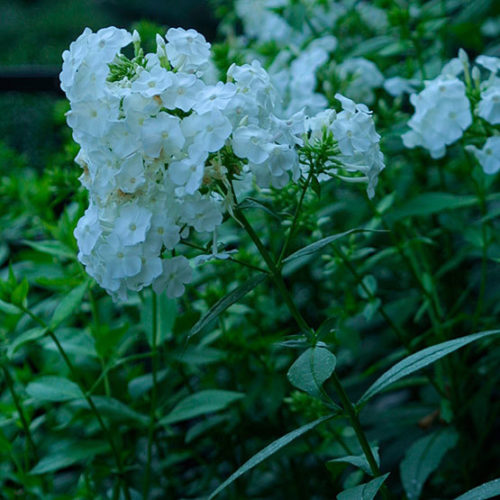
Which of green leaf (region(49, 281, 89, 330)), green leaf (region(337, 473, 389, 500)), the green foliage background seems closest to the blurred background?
the green foliage background

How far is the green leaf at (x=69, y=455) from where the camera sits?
4.34 feet

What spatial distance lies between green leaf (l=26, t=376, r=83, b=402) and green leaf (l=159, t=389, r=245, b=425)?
16cm

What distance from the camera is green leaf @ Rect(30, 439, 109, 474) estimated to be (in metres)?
1.32

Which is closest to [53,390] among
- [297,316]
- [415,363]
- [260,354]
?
[260,354]

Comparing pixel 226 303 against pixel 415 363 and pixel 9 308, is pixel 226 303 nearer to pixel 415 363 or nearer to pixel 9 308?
pixel 415 363

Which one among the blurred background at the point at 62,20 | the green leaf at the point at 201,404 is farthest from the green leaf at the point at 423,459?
the blurred background at the point at 62,20

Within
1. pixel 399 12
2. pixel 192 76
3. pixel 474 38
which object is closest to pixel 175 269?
pixel 192 76

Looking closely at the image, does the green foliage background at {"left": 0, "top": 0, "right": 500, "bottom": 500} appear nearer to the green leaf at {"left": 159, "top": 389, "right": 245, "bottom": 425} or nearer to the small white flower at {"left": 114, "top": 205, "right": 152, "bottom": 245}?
the green leaf at {"left": 159, "top": 389, "right": 245, "bottom": 425}

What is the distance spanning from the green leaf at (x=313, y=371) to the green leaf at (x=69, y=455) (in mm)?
578

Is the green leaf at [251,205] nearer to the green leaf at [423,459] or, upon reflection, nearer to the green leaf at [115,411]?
the green leaf at [115,411]

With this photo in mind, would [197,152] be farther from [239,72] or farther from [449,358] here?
[449,358]

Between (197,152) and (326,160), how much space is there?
0.67 feet

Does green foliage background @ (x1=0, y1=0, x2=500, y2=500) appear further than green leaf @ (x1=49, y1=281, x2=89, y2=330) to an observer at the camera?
Yes

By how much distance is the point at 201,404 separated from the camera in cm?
133
